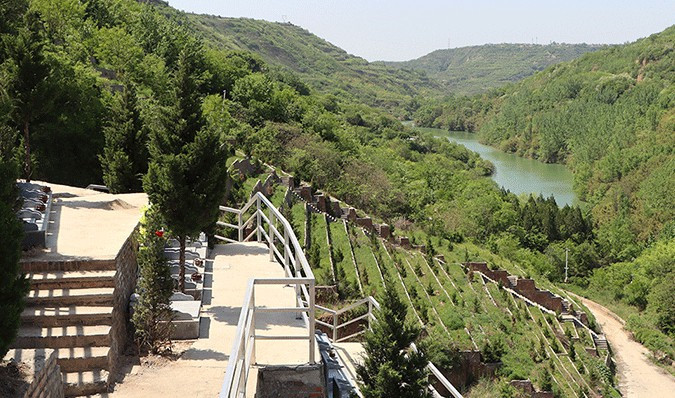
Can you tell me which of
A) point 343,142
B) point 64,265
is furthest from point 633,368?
point 343,142

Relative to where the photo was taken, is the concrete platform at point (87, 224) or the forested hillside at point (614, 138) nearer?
the concrete platform at point (87, 224)

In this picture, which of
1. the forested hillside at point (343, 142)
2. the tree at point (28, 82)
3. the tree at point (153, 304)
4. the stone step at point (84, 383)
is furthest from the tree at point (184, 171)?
the tree at point (28, 82)

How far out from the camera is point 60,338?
675cm

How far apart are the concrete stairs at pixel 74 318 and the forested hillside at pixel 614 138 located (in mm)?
32738

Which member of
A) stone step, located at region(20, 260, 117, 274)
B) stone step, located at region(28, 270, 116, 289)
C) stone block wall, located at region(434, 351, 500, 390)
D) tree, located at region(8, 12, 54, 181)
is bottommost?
stone block wall, located at region(434, 351, 500, 390)

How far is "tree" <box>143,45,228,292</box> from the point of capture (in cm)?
881

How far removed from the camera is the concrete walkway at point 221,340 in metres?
6.51

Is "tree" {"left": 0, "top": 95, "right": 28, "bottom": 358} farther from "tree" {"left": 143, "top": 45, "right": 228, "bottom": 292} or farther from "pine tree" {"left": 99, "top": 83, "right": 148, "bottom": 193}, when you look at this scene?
"pine tree" {"left": 99, "top": 83, "right": 148, "bottom": 193}

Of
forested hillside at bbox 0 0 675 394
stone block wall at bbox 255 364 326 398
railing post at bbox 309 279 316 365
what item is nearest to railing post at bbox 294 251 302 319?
railing post at bbox 309 279 316 365

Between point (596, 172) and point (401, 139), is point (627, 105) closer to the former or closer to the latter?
point (596, 172)

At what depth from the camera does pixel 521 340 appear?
2423 cm

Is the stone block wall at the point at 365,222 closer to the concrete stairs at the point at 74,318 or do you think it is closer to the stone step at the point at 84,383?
the concrete stairs at the point at 74,318

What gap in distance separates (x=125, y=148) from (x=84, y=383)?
8386 mm

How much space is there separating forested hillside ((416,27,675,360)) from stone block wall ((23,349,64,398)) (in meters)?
33.6
